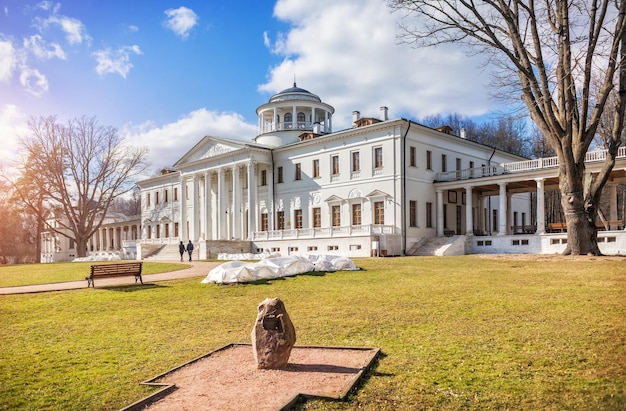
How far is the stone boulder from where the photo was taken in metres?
6.48

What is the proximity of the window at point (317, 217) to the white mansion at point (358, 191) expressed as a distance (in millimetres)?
89

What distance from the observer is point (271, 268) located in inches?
707

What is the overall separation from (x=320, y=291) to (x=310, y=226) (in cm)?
2651

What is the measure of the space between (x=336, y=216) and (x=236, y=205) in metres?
10.5

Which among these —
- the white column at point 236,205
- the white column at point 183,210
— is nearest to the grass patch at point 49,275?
the white column at point 236,205

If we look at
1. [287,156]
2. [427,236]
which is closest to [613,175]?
[427,236]

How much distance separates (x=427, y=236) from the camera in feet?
121

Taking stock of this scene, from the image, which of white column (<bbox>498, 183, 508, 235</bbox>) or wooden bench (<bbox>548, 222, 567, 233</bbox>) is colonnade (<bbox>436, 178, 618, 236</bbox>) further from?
wooden bench (<bbox>548, 222, 567, 233</bbox>)

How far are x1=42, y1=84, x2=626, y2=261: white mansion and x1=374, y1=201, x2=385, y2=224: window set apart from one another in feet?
0.26

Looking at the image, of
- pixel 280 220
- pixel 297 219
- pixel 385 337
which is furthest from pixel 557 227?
pixel 385 337

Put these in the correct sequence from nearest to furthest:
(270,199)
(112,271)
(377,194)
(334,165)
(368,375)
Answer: (368,375) → (112,271) → (377,194) → (334,165) → (270,199)

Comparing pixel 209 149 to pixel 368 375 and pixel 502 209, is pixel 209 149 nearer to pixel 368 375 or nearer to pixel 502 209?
pixel 502 209

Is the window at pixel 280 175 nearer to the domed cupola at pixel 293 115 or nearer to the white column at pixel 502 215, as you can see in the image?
the domed cupola at pixel 293 115

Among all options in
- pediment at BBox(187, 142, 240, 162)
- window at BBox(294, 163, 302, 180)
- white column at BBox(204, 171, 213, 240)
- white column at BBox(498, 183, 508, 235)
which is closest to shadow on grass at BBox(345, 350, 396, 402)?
white column at BBox(498, 183, 508, 235)
